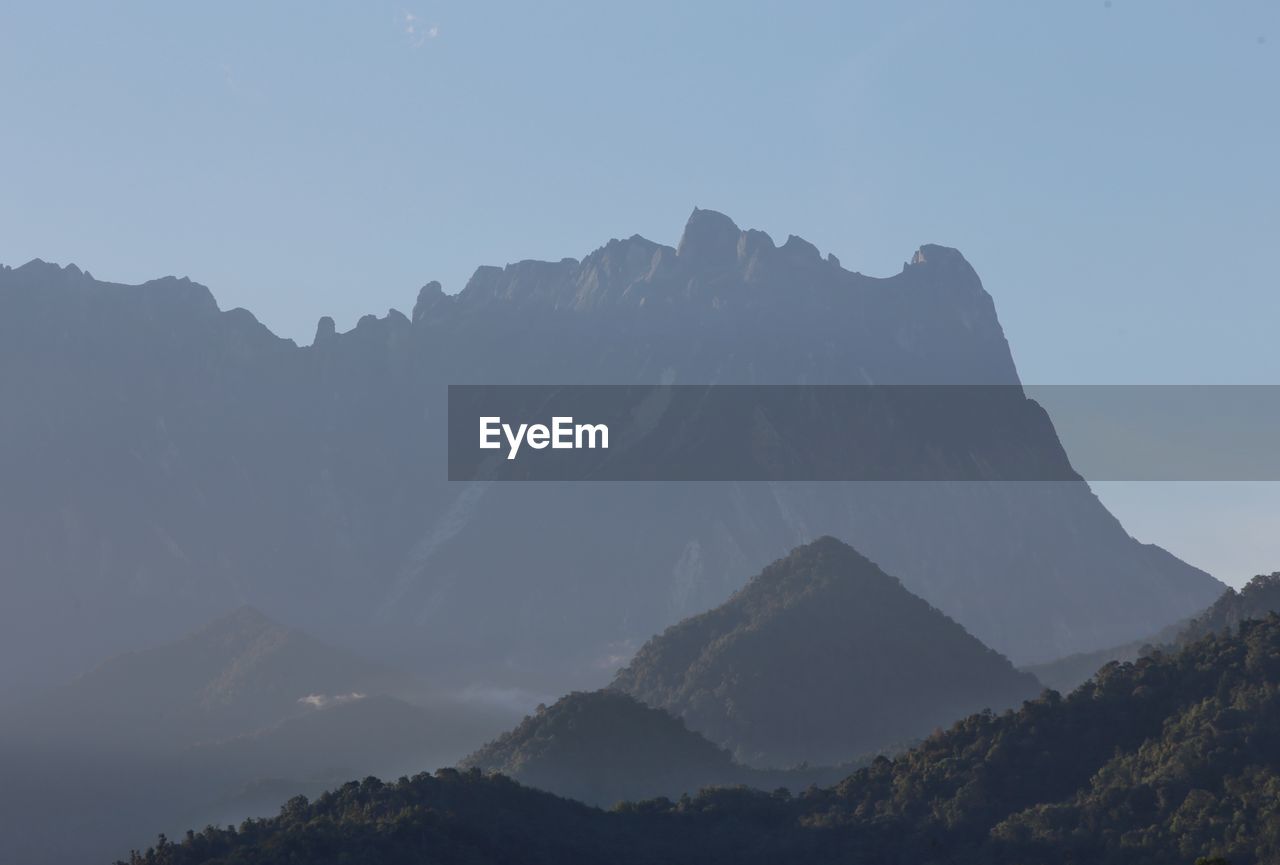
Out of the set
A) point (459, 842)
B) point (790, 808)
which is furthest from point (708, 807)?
point (459, 842)

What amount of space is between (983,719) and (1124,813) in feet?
97.6

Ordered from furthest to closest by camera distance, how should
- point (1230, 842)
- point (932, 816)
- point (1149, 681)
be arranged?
point (1149, 681)
point (932, 816)
point (1230, 842)

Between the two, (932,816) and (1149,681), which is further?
(1149,681)

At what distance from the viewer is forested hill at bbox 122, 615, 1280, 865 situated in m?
154

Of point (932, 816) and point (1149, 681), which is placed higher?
point (1149, 681)

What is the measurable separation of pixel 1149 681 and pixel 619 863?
5585cm

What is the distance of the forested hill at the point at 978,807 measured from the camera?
153500 millimetres

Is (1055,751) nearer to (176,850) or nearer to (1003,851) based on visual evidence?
(1003,851)

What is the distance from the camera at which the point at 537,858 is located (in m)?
158


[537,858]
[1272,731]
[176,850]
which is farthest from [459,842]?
[1272,731]

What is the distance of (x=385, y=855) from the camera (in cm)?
14925

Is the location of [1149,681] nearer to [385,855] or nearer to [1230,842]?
[1230,842]

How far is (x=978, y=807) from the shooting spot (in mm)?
170125

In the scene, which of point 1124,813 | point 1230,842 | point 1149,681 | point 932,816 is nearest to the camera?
point 1230,842
